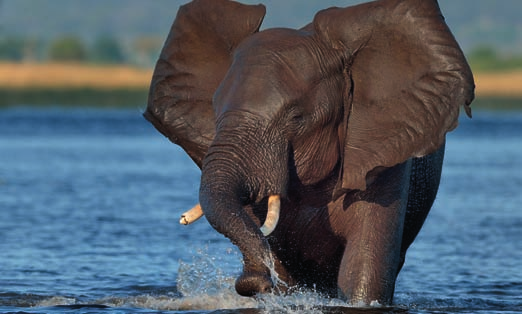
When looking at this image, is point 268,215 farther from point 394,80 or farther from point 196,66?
point 196,66

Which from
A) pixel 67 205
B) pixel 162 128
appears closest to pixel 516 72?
pixel 67 205

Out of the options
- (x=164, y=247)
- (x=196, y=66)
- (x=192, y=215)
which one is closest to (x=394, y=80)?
(x=196, y=66)

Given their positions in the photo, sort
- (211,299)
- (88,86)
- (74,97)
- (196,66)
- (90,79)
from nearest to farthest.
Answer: (196,66)
(211,299)
(74,97)
(88,86)
(90,79)

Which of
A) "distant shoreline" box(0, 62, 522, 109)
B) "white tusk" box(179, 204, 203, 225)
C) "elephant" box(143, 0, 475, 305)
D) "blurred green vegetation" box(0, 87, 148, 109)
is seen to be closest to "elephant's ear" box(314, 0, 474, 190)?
"elephant" box(143, 0, 475, 305)

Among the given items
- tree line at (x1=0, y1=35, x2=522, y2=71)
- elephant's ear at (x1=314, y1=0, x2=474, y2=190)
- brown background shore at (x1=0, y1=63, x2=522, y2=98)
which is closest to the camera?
elephant's ear at (x1=314, y1=0, x2=474, y2=190)

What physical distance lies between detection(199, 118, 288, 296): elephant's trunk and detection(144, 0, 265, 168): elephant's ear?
106 centimetres

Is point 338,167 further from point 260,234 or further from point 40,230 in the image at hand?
point 40,230

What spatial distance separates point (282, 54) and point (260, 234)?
131cm

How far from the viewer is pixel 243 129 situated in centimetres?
786

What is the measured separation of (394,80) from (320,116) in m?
0.61

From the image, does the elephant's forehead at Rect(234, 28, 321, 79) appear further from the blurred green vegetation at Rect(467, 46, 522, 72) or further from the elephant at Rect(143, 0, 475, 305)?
the blurred green vegetation at Rect(467, 46, 522, 72)

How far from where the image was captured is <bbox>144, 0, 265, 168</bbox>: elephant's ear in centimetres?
886

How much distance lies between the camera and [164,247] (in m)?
14.7

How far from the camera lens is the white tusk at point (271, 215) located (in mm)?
7613
